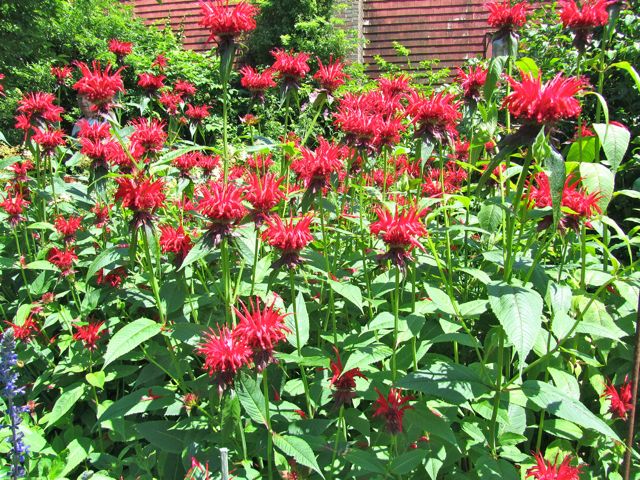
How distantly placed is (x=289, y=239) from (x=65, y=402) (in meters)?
1.06

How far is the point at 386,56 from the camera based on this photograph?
31.3ft

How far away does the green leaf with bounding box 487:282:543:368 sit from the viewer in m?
1.04

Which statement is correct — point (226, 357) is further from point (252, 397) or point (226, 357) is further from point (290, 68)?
point (290, 68)

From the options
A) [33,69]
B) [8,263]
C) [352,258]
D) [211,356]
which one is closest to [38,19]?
[33,69]

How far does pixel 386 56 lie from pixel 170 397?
901cm

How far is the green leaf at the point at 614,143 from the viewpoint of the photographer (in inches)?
48.4

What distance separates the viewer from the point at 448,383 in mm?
1218

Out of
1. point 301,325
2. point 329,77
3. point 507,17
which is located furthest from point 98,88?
point 507,17

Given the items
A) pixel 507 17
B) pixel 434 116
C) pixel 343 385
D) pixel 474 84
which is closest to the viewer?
pixel 343 385

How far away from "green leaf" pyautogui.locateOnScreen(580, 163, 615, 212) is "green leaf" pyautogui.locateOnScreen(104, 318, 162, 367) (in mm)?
1185

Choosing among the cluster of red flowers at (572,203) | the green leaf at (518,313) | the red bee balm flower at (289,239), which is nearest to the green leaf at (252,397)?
the red bee balm flower at (289,239)

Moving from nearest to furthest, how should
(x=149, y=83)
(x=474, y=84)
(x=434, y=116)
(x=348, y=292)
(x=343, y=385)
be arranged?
Answer: (x=343, y=385)
(x=348, y=292)
(x=434, y=116)
(x=474, y=84)
(x=149, y=83)

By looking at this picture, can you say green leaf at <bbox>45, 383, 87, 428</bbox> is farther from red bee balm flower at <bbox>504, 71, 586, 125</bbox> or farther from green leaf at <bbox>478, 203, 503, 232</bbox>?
red bee balm flower at <bbox>504, 71, 586, 125</bbox>

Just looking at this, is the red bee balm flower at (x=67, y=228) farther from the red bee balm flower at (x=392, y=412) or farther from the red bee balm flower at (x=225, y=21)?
the red bee balm flower at (x=392, y=412)
